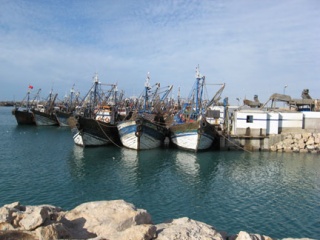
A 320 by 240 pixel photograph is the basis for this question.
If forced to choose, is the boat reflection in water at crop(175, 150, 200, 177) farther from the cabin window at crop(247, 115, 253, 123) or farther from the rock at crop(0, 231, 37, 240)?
the rock at crop(0, 231, 37, 240)

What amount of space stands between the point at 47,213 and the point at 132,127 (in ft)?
71.3

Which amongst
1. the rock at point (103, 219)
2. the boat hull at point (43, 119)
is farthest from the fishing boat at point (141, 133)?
the boat hull at point (43, 119)

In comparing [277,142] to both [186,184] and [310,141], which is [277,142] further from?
[186,184]

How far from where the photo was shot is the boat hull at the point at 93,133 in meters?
29.8

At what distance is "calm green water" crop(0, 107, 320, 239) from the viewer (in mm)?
13355

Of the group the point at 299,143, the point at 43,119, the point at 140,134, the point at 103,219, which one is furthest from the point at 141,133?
the point at 43,119

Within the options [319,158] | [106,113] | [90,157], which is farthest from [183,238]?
[106,113]

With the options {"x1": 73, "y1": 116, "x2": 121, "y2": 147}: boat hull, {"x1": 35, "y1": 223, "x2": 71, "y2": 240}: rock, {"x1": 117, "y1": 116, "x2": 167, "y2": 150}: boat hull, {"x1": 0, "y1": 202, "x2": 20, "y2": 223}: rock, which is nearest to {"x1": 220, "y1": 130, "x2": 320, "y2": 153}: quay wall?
{"x1": 117, "y1": 116, "x2": 167, "y2": 150}: boat hull

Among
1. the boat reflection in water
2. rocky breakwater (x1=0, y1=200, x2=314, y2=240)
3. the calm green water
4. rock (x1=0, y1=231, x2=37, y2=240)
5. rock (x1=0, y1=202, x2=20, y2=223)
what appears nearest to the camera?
rock (x1=0, y1=231, x2=37, y2=240)

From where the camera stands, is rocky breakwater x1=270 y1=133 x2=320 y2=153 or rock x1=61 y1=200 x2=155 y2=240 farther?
rocky breakwater x1=270 y1=133 x2=320 y2=153

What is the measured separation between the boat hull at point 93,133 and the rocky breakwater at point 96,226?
22.3 metres

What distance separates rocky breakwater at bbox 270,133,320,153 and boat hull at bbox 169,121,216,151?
632 centimetres

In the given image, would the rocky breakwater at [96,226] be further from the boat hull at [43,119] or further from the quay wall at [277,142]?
the boat hull at [43,119]

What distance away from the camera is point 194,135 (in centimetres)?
2830
